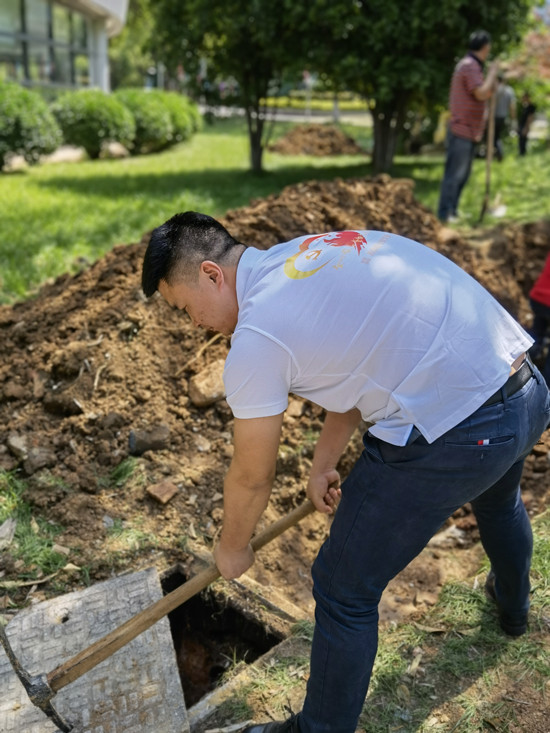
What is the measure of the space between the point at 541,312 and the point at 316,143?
14034 mm

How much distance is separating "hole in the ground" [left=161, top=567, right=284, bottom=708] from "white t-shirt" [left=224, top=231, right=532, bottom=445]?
4.83 feet

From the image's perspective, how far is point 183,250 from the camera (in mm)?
1944

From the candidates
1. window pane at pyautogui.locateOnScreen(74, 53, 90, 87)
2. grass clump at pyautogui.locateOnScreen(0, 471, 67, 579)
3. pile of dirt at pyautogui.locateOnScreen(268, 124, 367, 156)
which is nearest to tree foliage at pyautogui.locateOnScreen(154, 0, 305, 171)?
pile of dirt at pyautogui.locateOnScreen(268, 124, 367, 156)

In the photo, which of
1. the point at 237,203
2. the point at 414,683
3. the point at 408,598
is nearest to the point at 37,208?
the point at 237,203

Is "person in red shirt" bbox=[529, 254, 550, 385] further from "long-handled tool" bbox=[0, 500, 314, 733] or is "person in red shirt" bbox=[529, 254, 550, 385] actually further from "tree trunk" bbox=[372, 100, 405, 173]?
"tree trunk" bbox=[372, 100, 405, 173]

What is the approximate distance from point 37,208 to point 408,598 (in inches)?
270

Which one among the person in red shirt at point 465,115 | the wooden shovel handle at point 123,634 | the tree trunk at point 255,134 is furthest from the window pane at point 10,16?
the wooden shovel handle at point 123,634

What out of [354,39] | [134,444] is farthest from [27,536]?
[354,39]

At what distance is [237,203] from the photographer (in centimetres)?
888

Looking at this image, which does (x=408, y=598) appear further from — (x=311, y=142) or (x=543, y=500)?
(x=311, y=142)

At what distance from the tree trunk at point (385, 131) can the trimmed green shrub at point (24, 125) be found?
5812mm

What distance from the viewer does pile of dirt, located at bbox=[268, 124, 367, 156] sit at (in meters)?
17.2

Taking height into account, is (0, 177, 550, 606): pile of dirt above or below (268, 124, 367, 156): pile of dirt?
below

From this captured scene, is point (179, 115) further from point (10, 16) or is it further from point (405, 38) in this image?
point (405, 38)
